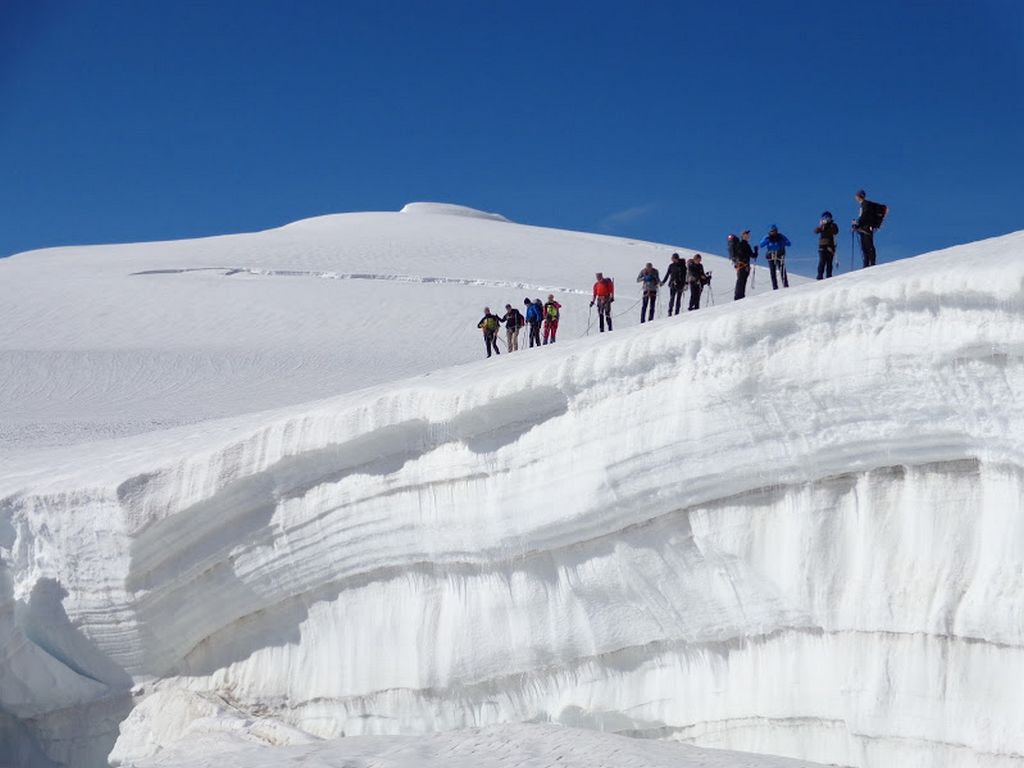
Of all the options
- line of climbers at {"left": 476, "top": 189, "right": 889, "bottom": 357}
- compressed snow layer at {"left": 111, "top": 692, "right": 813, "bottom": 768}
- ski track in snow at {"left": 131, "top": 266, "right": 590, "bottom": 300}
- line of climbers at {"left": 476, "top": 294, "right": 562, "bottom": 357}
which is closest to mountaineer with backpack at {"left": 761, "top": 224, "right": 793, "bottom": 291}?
line of climbers at {"left": 476, "top": 189, "right": 889, "bottom": 357}

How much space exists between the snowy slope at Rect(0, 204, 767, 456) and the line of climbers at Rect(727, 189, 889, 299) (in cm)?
810

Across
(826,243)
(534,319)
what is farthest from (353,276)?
(826,243)

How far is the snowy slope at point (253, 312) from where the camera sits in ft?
71.3

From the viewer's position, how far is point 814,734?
5.73m

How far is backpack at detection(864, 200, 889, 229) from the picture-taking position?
34.8 feet

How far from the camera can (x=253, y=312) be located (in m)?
34.1

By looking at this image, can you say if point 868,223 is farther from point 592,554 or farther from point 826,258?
point 592,554

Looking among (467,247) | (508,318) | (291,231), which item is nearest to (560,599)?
(508,318)

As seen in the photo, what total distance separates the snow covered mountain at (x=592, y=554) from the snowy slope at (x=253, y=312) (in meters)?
5.34

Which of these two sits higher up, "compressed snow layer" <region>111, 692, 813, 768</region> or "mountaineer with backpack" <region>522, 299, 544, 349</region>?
"mountaineer with backpack" <region>522, 299, 544, 349</region>

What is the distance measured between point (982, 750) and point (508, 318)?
37.9 feet

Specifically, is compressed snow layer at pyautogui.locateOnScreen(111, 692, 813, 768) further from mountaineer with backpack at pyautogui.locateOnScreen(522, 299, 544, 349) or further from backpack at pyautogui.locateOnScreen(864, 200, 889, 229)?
mountaineer with backpack at pyautogui.locateOnScreen(522, 299, 544, 349)

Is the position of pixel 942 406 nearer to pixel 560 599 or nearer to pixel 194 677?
pixel 560 599

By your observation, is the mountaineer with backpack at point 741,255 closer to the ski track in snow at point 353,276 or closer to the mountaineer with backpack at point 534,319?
the mountaineer with backpack at point 534,319
